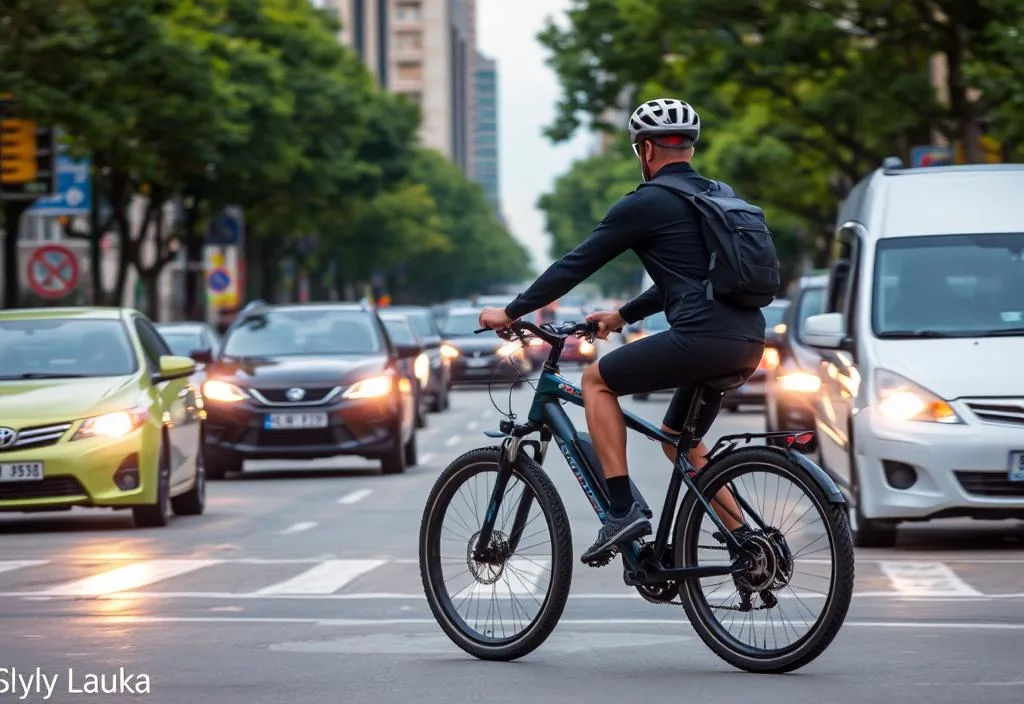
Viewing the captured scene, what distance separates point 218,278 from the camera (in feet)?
175

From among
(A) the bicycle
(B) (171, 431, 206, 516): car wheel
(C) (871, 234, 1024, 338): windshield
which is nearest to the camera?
(A) the bicycle

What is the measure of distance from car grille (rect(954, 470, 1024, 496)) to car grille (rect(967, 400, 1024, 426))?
0.29 meters

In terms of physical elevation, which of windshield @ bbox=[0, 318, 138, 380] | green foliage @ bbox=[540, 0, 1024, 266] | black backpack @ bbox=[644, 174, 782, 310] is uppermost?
green foliage @ bbox=[540, 0, 1024, 266]

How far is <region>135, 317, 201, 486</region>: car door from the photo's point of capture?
15.6 m

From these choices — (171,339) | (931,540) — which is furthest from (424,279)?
(931,540)

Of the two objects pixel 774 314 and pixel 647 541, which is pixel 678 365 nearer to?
pixel 647 541

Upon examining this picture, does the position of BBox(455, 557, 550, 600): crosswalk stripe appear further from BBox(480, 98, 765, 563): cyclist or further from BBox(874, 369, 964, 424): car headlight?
BBox(874, 369, 964, 424): car headlight

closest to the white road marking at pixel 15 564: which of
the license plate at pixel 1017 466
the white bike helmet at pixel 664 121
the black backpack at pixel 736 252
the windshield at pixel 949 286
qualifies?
the windshield at pixel 949 286

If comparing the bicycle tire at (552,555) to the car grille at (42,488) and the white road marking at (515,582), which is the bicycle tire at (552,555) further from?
the car grille at (42,488)

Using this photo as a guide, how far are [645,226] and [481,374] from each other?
35.9m

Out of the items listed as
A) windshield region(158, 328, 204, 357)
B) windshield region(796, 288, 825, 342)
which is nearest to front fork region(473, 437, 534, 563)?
windshield region(796, 288, 825, 342)

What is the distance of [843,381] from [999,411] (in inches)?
56.6

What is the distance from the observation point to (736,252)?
763 centimetres

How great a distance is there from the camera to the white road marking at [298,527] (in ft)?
49.1
